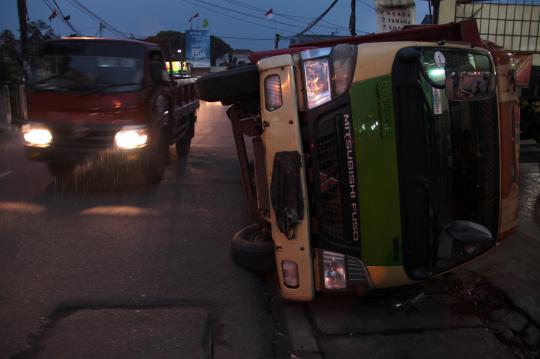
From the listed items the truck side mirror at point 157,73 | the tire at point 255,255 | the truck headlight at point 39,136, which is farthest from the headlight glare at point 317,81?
the truck headlight at point 39,136

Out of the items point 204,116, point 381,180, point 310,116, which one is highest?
point 310,116

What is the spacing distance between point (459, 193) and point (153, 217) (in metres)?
4.09

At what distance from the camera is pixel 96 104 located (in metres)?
7.72

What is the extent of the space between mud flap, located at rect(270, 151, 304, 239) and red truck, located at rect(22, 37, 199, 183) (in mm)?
4586

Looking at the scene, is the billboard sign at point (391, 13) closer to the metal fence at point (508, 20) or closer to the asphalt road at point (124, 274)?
the metal fence at point (508, 20)

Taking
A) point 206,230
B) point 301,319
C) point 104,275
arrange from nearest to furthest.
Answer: point 301,319 < point 104,275 < point 206,230

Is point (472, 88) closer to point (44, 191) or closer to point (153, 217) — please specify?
point (153, 217)

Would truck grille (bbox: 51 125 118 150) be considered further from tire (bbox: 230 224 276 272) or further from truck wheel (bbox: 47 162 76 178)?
tire (bbox: 230 224 276 272)

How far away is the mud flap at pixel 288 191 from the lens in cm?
359

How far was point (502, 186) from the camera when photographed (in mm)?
3943

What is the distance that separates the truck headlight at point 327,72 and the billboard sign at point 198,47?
7453cm

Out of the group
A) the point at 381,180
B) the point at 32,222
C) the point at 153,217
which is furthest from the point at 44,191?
the point at 381,180

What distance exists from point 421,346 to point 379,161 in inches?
49.5

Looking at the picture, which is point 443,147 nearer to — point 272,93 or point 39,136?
point 272,93
